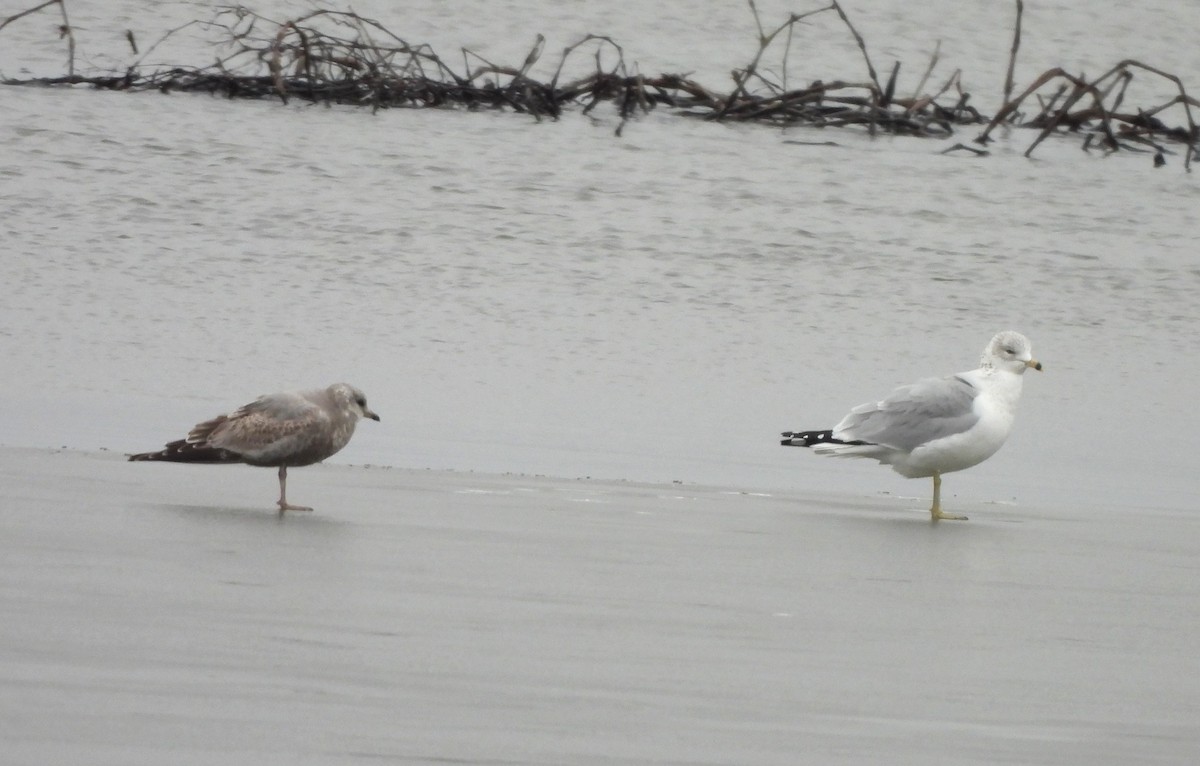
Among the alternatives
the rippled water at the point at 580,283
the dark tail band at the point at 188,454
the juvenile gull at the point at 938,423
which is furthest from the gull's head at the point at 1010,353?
the dark tail band at the point at 188,454

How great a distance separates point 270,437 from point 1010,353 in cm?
306

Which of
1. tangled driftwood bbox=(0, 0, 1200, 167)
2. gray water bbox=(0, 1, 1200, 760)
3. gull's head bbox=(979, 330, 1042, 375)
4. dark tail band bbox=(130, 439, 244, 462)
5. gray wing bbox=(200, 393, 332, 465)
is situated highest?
tangled driftwood bbox=(0, 0, 1200, 167)

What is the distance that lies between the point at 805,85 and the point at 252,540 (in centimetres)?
1445

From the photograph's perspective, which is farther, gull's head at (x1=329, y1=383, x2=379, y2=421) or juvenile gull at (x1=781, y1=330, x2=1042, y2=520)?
juvenile gull at (x1=781, y1=330, x2=1042, y2=520)

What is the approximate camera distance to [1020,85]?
19953mm

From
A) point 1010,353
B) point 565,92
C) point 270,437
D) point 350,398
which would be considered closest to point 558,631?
point 270,437

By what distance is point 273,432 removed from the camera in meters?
6.21

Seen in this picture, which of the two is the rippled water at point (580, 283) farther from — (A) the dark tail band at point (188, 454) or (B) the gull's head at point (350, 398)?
(A) the dark tail band at point (188, 454)

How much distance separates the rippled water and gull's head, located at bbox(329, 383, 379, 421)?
680 millimetres

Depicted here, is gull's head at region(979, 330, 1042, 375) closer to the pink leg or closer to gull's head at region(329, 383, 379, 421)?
gull's head at region(329, 383, 379, 421)

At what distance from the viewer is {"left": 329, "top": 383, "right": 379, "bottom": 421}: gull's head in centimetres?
643

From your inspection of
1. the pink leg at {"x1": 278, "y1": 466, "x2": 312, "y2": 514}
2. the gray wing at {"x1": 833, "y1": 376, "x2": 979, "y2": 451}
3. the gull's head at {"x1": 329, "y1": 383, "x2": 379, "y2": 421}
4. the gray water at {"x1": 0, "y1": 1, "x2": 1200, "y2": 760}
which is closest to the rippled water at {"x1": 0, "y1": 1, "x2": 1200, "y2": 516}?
the gray water at {"x1": 0, "y1": 1, "x2": 1200, "y2": 760}

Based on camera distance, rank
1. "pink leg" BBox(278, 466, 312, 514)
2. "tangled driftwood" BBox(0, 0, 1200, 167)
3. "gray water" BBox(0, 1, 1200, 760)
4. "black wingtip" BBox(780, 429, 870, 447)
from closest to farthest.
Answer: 1. "pink leg" BBox(278, 466, 312, 514)
2. "black wingtip" BBox(780, 429, 870, 447)
3. "gray water" BBox(0, 1, 1200, 760)
4. "tangled driftwood" BBox(0, 0, 1200, 167)

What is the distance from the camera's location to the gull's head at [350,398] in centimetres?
643
